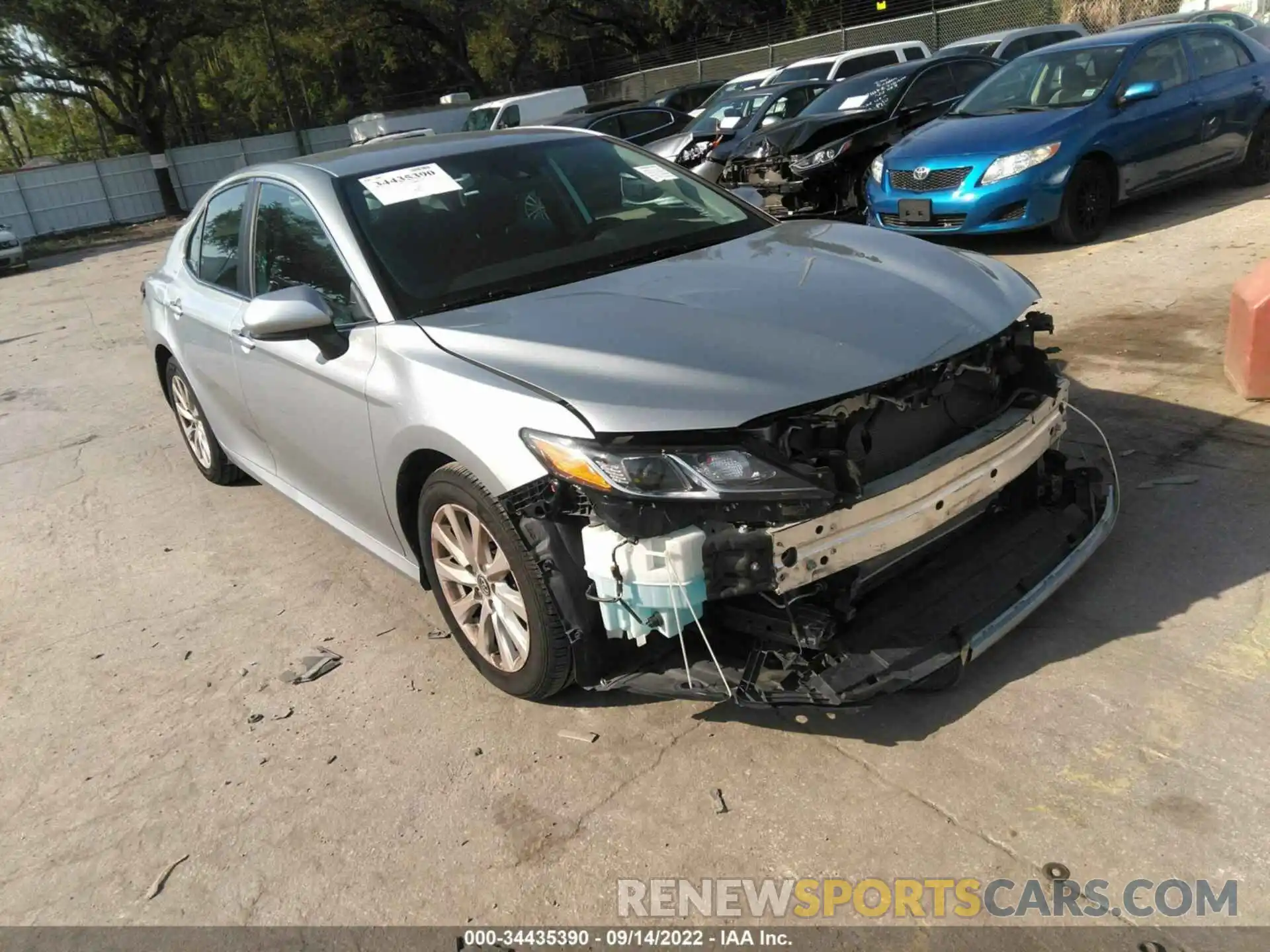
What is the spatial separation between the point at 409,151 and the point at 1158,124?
6915mm

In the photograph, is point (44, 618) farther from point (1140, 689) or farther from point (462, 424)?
point (1140, 689)

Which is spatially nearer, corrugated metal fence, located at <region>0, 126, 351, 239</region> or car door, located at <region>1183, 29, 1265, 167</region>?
car door, located at <region>1183, 29, 1265, 167</region>

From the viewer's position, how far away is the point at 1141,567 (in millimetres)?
3479

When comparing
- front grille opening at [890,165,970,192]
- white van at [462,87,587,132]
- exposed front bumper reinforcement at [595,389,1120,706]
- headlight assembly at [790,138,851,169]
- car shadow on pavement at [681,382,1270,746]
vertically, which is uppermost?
white van at [462,87,587,132]

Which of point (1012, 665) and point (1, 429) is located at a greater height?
point (1, 429)

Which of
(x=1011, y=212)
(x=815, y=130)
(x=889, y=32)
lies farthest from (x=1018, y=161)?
(x=889, y=32)

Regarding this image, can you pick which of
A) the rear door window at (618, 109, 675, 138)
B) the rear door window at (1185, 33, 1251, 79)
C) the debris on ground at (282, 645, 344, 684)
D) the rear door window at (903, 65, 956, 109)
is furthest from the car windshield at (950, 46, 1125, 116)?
the debris on ground at (282, 645, 344, 684)

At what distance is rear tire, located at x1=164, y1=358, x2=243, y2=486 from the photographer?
5.38 metres

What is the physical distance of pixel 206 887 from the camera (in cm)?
272

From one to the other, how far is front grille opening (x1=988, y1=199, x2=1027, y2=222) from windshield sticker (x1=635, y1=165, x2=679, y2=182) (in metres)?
4.44

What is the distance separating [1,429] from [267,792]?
604 centimetres

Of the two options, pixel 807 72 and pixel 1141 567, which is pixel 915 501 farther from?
pixel 807 72

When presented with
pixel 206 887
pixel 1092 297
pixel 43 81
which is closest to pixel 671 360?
pixel 206 887

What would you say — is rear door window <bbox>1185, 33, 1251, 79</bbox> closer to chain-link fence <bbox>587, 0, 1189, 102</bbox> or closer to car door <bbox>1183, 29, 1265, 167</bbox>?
car door <bbox>1183, 29, 1265, 167</bbox>
